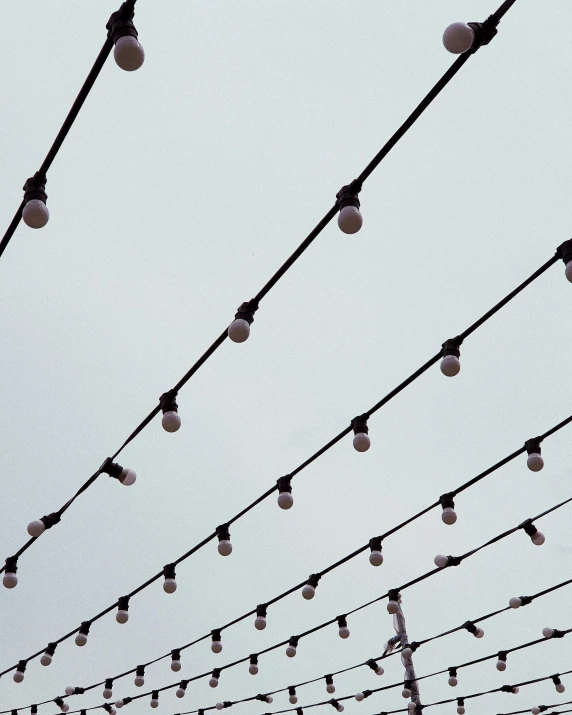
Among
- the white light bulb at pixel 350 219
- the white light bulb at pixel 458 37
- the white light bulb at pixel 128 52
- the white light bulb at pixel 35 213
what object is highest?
the white light bulb at pixel 35 213

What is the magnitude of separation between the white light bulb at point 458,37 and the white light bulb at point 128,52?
1066mm

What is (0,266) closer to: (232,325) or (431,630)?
(232,325)

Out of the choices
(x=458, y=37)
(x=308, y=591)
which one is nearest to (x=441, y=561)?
(x=308, y=591)

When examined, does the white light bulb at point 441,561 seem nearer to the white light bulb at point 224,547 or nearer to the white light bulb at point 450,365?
the white light bulb at point 224,547

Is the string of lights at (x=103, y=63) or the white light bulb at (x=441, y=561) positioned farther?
the white light bulb at (x=441, y=561)

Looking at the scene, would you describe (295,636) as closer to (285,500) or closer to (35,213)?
(285,500)

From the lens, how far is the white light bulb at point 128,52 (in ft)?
9.32

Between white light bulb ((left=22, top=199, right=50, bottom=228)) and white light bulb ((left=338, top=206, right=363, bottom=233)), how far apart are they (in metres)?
1.26

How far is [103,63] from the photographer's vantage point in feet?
10.4

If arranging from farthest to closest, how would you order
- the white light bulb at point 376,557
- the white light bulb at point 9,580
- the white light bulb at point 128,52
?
the white light bulb at point 376,557 → the white light bulb at point 9,580 → the white light bulb at point 128,52

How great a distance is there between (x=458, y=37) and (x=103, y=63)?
4.36ft

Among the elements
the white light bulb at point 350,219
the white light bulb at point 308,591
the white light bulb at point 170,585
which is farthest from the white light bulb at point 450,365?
the white light bulb at point 170,585

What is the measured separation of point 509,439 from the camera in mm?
15641

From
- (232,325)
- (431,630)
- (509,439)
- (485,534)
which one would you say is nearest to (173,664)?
(232,325)
